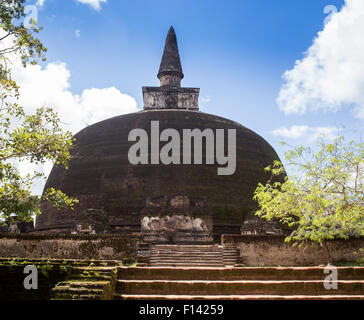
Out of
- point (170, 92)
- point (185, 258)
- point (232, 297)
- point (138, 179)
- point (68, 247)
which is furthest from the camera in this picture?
point (170, 92)

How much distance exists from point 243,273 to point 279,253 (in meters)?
5.79

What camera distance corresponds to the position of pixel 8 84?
7.07 metres

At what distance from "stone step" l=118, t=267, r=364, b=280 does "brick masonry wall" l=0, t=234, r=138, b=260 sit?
4481mm

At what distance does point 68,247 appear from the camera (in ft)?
37.8

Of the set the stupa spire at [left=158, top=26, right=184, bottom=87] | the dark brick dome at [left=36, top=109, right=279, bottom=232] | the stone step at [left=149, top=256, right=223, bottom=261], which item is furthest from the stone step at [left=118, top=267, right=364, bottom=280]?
the stupa spire at [left=158, top=26, right=184, bottom=87]

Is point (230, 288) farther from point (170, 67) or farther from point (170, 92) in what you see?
point (170, 67)

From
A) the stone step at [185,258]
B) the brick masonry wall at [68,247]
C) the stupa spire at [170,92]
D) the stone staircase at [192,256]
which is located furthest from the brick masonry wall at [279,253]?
the stupa spire at [170,92]

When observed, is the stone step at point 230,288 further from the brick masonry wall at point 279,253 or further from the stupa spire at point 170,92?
the stupa spire at point 170,92

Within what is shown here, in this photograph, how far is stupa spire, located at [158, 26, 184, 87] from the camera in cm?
2684

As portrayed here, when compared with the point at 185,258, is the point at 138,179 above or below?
above

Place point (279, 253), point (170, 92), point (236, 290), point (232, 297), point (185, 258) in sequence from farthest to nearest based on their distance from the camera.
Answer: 1. point (170, 92)
2. point (279, 253)
3. point (185, 258)
4. point (236, 290)
5. point (232, 297)

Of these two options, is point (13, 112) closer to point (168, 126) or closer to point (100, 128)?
point (168, 126)

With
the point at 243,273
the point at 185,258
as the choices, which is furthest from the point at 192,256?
the point at 243,273

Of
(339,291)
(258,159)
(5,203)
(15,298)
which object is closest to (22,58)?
(5,203)
